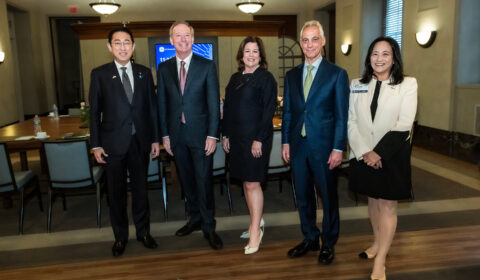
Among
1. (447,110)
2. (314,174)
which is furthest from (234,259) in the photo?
(447,110)

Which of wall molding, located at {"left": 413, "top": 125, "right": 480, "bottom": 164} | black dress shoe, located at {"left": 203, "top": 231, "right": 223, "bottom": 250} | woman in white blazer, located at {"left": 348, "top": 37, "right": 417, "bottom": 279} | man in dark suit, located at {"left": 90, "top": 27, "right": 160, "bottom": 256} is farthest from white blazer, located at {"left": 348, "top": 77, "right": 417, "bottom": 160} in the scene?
wall molding, located at {"left": 413, "top": 125, "right": 480, "bottom": 164}

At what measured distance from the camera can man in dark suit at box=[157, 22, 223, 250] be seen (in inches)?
114

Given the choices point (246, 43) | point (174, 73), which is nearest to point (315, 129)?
point (246, 43)

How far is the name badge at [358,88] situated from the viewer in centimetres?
243

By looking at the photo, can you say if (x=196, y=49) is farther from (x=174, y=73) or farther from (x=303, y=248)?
(x=303, y=248)

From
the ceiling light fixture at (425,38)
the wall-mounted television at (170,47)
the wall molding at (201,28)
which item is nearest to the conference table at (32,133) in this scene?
the wall molding at (201,28)

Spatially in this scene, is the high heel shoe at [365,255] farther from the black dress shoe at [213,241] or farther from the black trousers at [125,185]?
the black trousers at [125,185]

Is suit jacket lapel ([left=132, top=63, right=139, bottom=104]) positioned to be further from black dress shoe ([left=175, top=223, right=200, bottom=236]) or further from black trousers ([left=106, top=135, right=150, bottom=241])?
black dress shoe ([left=175, top=223, right=200, bottom=236])

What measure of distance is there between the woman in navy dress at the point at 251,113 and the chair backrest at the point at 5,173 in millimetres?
2115

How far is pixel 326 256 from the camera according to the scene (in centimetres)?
270

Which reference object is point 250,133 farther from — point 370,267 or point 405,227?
point 405,227

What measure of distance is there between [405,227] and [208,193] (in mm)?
1794

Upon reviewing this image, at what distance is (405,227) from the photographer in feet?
11.6

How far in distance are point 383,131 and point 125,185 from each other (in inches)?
73.9
